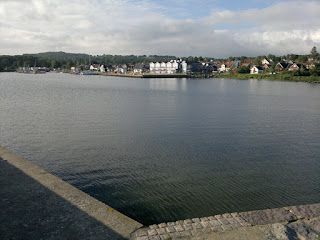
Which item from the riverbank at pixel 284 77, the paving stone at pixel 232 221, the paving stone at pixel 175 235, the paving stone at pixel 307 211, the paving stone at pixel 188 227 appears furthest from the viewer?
the riverbank at pixel 284 77

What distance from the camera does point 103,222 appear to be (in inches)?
276

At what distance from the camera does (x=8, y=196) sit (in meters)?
8.13

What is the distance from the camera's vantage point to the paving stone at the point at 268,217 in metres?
7.40

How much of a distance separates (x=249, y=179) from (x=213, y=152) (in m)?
3.85

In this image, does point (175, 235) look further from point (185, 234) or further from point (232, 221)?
point (232, 221)

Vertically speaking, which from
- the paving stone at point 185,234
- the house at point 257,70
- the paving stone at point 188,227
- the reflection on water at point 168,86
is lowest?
the paving stone at point 188,227

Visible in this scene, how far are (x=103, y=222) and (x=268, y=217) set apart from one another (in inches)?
190

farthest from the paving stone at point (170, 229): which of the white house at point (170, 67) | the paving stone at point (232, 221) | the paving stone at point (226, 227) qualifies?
the white house at point (170, 67)

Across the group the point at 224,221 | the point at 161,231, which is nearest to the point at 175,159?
the point at 224,221

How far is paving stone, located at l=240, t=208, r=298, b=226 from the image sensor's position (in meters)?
7.40

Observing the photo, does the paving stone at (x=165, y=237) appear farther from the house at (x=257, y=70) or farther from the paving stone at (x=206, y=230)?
the house at (x=257, y=70)

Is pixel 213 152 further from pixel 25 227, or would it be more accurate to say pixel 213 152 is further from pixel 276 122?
pixel 276 122

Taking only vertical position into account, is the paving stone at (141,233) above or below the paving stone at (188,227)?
above

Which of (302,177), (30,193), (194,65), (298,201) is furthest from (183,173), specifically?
(194,65)
